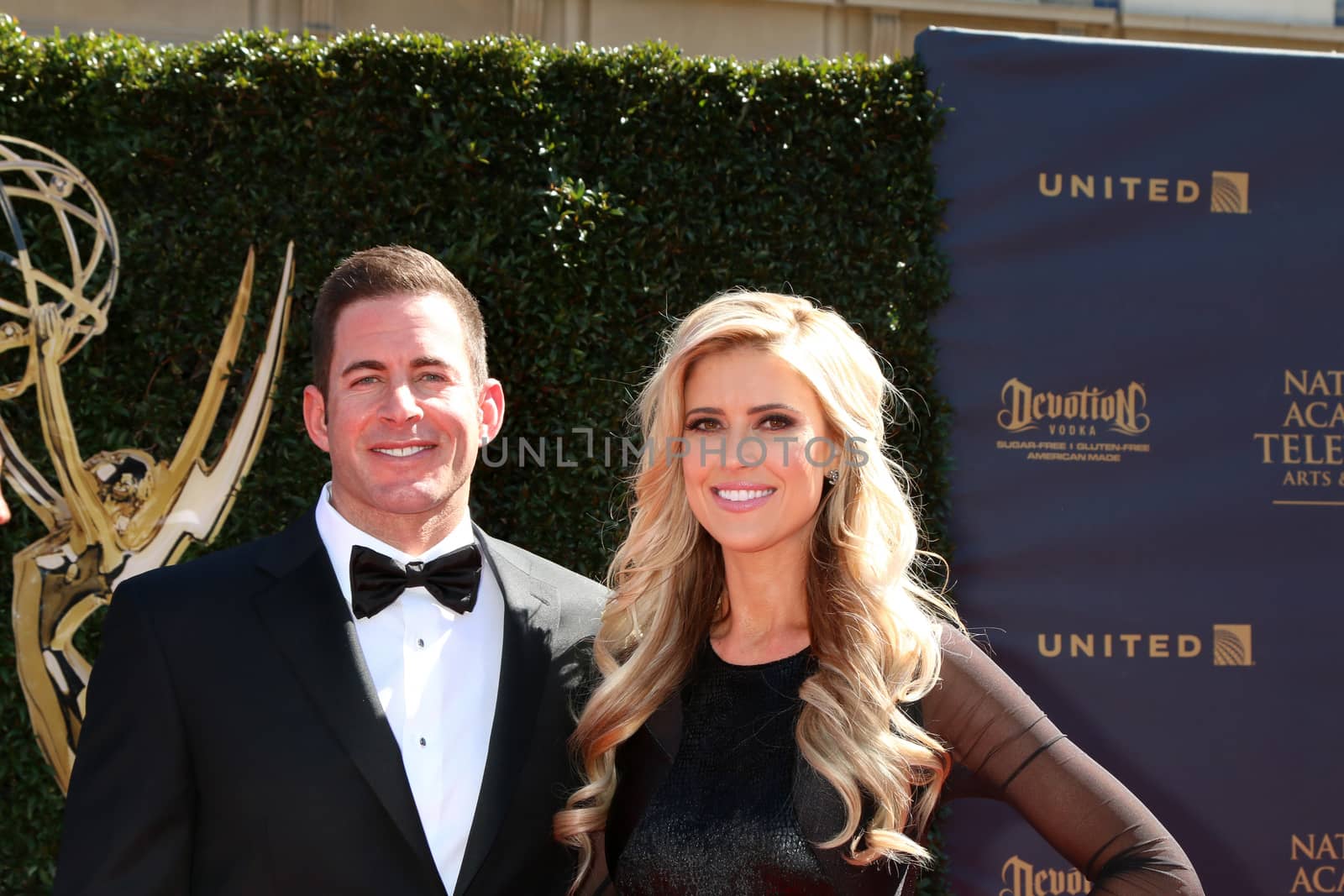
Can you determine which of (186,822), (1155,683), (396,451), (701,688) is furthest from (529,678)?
(1155,683)

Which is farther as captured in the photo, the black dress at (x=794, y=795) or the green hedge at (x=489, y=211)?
the green hedge at (x=489, y=211)

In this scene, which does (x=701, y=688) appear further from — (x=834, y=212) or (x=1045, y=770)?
(x=834, y=212)

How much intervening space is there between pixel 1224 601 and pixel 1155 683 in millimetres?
379

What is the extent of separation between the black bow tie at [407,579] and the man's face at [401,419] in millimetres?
90

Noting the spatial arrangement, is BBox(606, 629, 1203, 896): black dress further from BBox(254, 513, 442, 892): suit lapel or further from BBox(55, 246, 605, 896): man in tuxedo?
BBox(254, 513, 442, 892): suit lapel

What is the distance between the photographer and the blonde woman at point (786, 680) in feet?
6.45

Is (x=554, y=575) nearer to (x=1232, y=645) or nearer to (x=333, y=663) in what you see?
(x=333, y=663)

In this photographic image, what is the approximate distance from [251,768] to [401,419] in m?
0.68

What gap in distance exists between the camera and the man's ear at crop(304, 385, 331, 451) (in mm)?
2352

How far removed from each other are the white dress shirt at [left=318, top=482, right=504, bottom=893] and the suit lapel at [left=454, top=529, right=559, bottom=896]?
0.03 metres

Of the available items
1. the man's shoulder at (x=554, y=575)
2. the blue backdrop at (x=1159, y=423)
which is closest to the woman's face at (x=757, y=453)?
the man's shoulder at (x=554, y=575)

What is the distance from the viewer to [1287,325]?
400cm

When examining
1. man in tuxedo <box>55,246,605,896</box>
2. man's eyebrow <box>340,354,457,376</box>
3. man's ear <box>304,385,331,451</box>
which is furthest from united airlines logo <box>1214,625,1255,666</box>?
man's ear <box>304,385,331,451</box>

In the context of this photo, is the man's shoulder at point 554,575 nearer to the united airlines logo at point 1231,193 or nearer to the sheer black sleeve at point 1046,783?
the sheer black sleeve at point 1046,783
